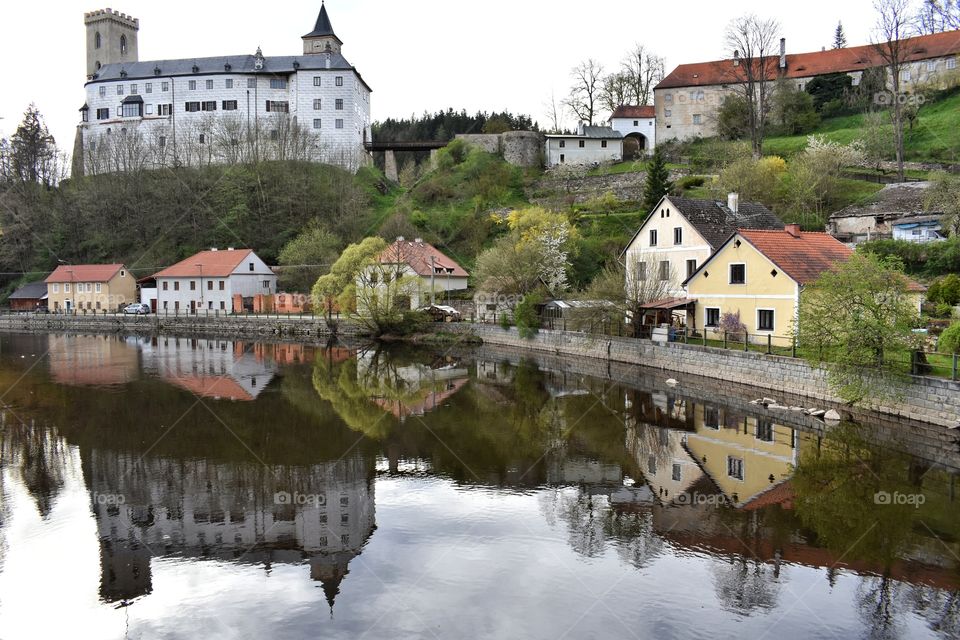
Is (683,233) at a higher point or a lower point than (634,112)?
lower

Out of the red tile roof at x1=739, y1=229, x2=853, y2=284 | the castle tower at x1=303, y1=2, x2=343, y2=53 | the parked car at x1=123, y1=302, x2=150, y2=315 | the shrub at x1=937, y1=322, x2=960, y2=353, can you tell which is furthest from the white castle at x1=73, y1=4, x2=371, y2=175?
the shrub at x1=937, y1=322, x2=960, y2=353

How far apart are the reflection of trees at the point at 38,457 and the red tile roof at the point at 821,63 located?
62441mm

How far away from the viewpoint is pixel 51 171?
272 ft

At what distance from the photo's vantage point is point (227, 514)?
13.9m

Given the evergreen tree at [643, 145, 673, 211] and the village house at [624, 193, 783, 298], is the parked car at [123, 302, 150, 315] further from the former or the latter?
the village house at [624, 193, 783, 298]

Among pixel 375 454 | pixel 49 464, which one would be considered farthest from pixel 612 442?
pixel 49 464

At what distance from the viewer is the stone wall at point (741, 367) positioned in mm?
18125

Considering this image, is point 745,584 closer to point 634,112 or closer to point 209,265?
point 209,265

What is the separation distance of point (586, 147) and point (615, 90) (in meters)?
11.9

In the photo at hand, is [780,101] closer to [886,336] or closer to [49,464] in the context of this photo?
[886,336]

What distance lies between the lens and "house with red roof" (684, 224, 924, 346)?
26503 mm

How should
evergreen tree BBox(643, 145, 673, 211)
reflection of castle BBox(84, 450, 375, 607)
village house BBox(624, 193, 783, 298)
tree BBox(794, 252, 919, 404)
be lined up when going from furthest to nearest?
evergreen tree BBox(643, 145, 673, 211) → village house BBox(624, 193, 783, 298) → tree BBox(794, 252, 919, 404) → reflection of castle BBox(84, 450, 375, 607)

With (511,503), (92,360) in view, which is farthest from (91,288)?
(511,503)

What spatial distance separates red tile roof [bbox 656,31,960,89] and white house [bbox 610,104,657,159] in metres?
3.78
